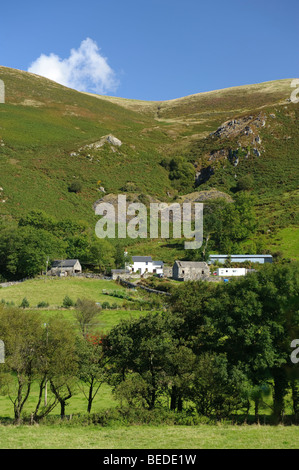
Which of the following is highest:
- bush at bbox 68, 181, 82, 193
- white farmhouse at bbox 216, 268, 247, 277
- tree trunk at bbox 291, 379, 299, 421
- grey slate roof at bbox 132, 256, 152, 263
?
bush at bbox 68, 181, 82, 193

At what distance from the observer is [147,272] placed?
240ft

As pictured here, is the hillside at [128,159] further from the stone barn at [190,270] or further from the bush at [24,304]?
the bush at [24,304]

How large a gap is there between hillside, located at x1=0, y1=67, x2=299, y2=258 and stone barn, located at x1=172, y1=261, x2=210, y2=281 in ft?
56.2

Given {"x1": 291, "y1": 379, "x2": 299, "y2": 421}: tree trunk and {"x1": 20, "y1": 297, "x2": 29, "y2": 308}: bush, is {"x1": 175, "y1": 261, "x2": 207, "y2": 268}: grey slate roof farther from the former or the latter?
{"x1": 291, "y1": 379, "x2": 299, "y2": 421}: tree trunk

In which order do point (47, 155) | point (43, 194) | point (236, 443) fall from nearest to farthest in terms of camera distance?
point (236, 443)
point (43, 194)
point (47, 155)

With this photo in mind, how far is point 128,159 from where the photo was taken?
5394 inches

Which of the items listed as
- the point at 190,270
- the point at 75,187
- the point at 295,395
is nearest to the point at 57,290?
the point at 190,270

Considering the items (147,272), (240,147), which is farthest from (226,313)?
(240,147)

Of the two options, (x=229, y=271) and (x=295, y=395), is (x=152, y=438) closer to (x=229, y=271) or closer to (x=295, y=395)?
(x=295, y=395)

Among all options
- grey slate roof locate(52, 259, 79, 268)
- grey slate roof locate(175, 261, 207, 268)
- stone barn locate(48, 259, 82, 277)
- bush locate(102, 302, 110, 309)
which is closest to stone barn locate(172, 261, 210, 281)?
grey slate roof locate(175, 261, 207, 268)

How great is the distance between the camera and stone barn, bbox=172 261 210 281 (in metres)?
67.8

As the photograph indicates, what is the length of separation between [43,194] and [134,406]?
8843 centimetres

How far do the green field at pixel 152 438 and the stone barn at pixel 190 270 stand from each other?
4849cm

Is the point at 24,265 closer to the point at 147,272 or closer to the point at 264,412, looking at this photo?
the point at 147,272
